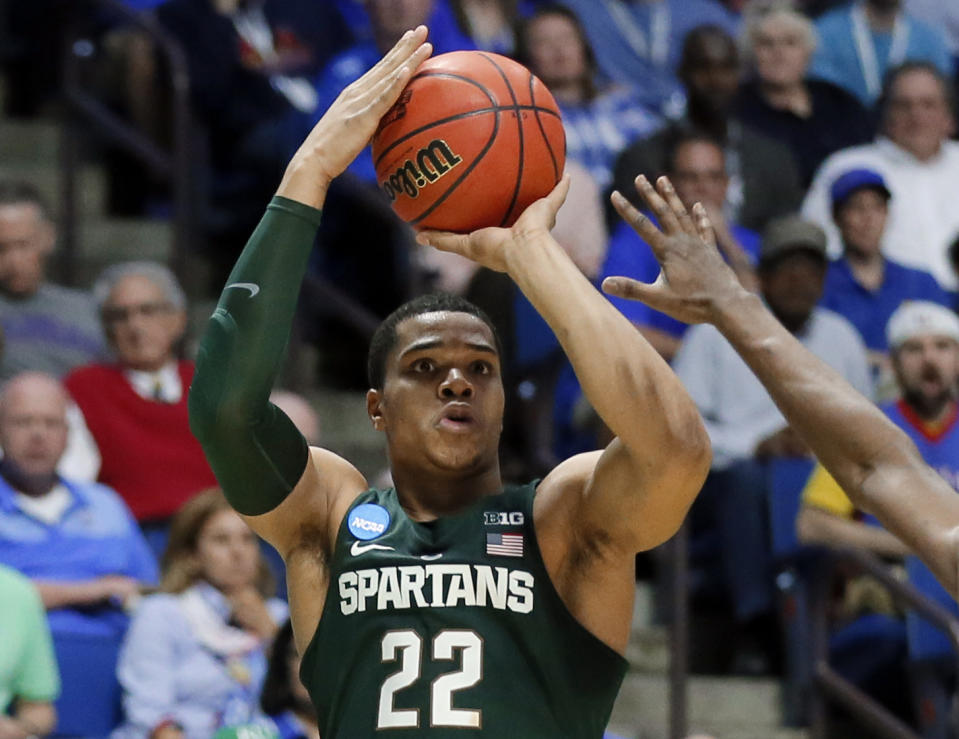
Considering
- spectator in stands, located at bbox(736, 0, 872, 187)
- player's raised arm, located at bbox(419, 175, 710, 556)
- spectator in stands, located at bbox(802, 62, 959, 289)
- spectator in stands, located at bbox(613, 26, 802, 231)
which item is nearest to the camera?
player's raised arm, located at bbox(419, 175, 710, 556)

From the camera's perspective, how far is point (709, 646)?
21.9ft

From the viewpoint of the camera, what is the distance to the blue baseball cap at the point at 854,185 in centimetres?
762

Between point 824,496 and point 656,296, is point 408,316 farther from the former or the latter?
point 824,496

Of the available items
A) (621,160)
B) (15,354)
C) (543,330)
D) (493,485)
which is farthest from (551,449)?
(493,485)

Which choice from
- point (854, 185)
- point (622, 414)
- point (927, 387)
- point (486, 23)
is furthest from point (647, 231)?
point (486, 23)

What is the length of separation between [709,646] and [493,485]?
11.5ft

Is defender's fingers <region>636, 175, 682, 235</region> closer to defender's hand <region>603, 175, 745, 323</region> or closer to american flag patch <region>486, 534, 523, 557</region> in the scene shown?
defender's hand <region>603, 175, 745, 323</region>

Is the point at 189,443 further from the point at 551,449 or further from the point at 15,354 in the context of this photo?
the point at 551,449

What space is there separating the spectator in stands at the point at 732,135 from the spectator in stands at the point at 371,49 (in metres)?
1.25

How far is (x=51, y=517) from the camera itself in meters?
5.82

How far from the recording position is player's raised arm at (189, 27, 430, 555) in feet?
10.4

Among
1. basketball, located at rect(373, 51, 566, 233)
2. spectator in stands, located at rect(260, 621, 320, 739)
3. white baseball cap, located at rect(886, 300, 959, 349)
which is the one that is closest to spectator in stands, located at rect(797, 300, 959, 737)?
white baseball cap, located at rect(886, 300, 959, 349)

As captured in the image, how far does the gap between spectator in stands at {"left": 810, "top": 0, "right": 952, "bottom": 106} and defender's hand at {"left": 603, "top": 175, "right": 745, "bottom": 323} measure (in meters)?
6.05

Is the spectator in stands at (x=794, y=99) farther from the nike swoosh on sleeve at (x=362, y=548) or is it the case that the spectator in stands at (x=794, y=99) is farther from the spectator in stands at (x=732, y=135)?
the nike swoosh on sleeve at (x=362, y=548)
